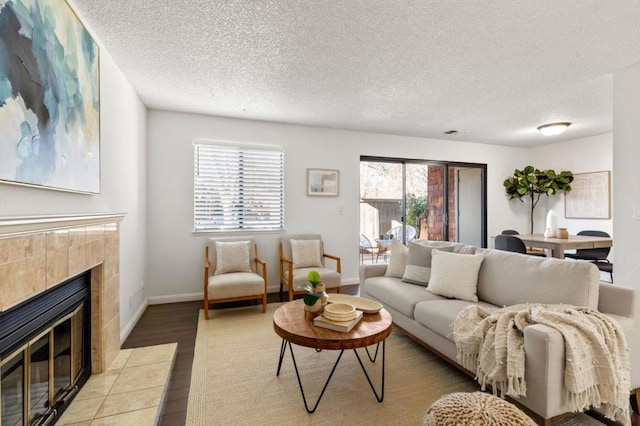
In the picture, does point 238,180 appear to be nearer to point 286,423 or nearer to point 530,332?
point 286,423

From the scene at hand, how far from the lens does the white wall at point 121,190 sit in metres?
1.55

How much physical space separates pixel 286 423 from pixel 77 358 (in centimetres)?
145

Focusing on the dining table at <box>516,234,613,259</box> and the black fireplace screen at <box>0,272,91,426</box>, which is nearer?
the black fireplace screen at <box>0,272,91,426</box>

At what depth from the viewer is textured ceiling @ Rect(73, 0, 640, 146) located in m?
1.90

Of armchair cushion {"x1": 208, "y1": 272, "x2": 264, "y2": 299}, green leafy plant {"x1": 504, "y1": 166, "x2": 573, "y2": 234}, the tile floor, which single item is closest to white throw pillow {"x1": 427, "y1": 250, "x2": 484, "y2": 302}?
armchair cushion {"x1": 208, "y1": 272, "x2": 264, "y2": 299}

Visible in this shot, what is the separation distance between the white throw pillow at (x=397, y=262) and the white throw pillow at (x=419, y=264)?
10 centimetres

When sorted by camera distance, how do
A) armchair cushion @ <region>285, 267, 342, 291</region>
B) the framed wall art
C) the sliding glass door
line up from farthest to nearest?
the sliding glass door < the framed wall art < armchair cushion @ <region>285, 267, 342, 291</region>

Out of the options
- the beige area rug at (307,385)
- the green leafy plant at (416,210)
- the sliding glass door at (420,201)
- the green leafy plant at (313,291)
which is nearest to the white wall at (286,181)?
the sliding glass door at (420,201)

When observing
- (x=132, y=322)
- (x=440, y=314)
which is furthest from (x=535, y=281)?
(x=132, y=322)

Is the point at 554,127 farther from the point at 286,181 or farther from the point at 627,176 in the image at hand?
the point at 286,181

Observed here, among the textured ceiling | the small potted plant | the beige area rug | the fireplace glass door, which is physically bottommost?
the beige area rug

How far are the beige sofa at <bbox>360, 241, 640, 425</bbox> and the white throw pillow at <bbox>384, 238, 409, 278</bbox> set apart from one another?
5.7 inches

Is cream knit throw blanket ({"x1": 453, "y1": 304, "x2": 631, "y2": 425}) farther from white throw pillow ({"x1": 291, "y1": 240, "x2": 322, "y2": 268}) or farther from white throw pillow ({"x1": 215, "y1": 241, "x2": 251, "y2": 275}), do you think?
white throw pillow ({"x1": 215, "y1": 241, "x2": 251, "y2": 275})

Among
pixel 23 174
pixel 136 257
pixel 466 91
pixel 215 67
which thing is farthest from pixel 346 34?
pixel 136 257
